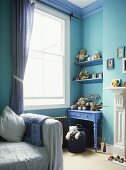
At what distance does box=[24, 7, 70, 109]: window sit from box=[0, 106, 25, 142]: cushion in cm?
76

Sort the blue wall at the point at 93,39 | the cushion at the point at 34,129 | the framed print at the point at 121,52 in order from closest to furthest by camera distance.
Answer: the cushion at the point at 34,129 → the framed print at the point at 121,52 → the blue wall at the point at 93,39

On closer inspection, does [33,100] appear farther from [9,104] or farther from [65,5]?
[65,5]

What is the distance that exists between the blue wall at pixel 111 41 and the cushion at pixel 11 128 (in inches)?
65.3

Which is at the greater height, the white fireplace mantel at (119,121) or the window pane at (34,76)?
the window pane at (34,76)

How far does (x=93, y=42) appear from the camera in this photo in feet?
13.0

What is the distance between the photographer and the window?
138 inches

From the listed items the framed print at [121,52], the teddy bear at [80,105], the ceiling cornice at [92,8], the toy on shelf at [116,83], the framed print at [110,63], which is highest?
the ceiling cornice at [92,8]

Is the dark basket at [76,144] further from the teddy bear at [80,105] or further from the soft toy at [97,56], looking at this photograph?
the soft toy at [97,56]

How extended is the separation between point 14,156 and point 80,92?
8.62 ft

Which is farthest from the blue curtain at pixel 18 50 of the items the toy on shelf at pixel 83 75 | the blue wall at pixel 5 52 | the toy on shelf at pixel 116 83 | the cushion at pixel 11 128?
the toy on shelf at pixel 116 83

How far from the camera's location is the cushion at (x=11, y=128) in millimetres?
2385

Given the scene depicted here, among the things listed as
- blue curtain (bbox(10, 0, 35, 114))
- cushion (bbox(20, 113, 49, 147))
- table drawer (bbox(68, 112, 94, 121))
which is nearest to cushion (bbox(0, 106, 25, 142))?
cushion (bbox(20, 113, 49, 147))

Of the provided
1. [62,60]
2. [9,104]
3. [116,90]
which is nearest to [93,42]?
[62,60]

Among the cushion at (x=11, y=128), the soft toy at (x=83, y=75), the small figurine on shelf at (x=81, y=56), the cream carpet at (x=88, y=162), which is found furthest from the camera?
the small figurine on shelf at (x=81, y=56)
